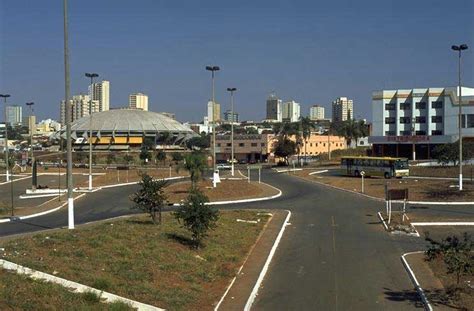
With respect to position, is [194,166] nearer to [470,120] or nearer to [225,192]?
[225,192]

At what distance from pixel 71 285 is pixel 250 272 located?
6.32 meters

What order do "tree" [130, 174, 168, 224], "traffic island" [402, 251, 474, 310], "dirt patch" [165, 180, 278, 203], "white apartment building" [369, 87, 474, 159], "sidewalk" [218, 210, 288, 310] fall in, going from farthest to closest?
"white apartment building" [369, 87, 474, 159], "dirt patch" [165, 180, 278, 203], "tree" [130, 174, 168, 224], "sidewalk" [218, 210, 288, 310], "traffic island" [402, 251, 474, 310]

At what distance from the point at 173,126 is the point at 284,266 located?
147 metres

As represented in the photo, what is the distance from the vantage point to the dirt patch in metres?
42.2

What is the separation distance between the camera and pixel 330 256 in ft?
66.7

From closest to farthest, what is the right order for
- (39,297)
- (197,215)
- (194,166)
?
(39,297), (197,215), (194,166)

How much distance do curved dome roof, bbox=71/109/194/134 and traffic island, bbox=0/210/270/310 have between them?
434ft

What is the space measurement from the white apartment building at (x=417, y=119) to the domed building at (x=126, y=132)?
6315 centimetres

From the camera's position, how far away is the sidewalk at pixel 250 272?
14.0 meters

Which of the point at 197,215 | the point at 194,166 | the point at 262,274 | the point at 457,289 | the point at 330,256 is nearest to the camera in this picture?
the point at 457,289

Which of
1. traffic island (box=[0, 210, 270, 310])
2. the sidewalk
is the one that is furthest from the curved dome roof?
traffic island (box=[0, 210, 270, 310])

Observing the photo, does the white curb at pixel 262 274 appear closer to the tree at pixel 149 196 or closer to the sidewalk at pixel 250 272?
the sidewalk at pixel 250 272

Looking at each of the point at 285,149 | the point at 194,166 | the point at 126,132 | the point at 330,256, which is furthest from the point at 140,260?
the point at 126,132

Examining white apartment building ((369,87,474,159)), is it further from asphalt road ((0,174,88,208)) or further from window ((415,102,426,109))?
asphalt road ((0,174,88,208))
